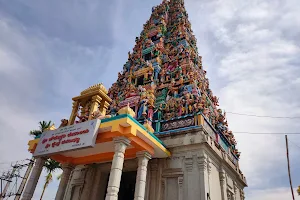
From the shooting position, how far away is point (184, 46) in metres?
19.3

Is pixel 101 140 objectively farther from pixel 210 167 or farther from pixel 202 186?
pixel 210 167

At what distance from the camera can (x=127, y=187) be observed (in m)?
15.3

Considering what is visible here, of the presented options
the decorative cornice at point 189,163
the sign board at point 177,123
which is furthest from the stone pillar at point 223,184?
the sign board at point 177,123

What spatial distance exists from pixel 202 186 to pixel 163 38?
1552 cm

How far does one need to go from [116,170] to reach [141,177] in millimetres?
1503

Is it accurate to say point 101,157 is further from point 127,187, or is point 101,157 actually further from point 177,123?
point 127,187

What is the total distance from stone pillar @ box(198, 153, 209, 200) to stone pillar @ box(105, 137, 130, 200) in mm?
3940

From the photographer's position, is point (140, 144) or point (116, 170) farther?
point (140, 144)

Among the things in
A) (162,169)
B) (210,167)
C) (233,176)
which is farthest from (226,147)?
(162,169)

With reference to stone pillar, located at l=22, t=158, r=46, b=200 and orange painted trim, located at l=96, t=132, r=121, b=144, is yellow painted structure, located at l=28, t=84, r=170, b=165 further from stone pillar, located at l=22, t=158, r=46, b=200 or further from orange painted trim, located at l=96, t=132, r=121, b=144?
stone pillar, located at l=22, t=158, r=46, b=200

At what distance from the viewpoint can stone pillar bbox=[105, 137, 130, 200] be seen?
772cm

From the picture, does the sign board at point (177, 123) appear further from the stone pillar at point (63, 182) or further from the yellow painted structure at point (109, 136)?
the stone pillar at point (63, 182)

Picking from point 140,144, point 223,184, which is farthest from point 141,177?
point 223,184

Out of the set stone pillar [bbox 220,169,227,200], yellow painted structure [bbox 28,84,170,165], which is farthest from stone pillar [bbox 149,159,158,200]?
stone pillar [bbox 220,169,227,200]
